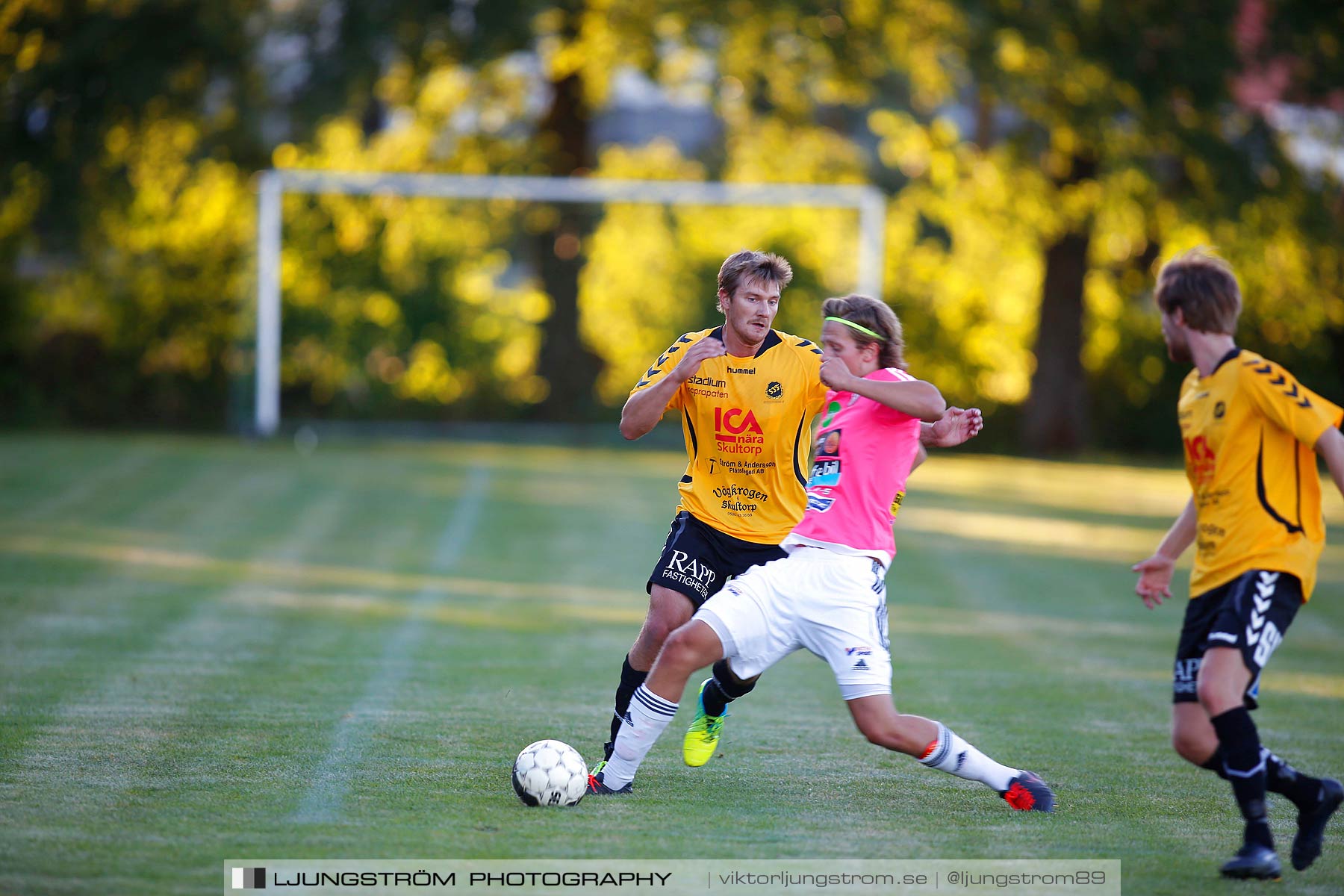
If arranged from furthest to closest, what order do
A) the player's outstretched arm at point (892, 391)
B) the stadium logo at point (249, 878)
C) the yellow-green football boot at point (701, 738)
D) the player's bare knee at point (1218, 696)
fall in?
the yellow-green football boot at point (701, 738)
the player's outstretched arm at point (892, 391)
the player's bare knee at point (1218, 696)
the stadium logo at point (249, 878)

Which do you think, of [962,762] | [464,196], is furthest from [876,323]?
[464,196]

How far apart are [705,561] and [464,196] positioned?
20.6 metres

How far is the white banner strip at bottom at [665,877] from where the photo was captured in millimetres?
4527

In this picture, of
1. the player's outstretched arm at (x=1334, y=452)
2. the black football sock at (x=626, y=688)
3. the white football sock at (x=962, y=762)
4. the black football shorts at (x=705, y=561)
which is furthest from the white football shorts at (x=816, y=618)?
the player's outstretched arm at (x=1334, y=452)

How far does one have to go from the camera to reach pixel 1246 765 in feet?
16.0

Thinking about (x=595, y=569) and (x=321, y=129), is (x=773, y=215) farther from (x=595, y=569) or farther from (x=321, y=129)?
(x=595, y=569)

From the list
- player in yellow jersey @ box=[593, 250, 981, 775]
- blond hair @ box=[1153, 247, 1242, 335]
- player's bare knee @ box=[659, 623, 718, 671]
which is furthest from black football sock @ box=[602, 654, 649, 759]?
blond hair @ box=[1153, 247, 1242, 335]

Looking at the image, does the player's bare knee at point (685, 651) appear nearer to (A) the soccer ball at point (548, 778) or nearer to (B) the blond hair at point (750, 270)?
(A) the soccer ball at point (548, 778)

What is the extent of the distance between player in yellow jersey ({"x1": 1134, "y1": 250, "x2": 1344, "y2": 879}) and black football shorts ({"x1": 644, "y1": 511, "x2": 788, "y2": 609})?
1687mm

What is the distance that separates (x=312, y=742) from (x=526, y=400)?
67.0 ft

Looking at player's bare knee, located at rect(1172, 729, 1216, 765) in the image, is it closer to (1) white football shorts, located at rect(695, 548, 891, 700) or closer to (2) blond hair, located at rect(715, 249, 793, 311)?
(1) white football shorts, located at rect(695, 548, 891, 700)

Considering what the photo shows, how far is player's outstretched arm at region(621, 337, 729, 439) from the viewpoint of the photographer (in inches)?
219

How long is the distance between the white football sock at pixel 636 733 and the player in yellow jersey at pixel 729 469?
0.11 metres

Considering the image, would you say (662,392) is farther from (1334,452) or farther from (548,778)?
(1334,452)
